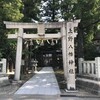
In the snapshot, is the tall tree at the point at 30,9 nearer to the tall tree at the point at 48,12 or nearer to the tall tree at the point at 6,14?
the tall tree at the point at 48,12

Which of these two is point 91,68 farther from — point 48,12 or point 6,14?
point 48,12

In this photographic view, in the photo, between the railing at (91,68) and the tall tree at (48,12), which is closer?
the railing at (91,68)

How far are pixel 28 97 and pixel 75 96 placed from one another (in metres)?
2.22

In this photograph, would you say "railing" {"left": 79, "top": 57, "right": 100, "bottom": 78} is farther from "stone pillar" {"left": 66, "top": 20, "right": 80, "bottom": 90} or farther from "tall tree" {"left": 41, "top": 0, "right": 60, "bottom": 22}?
"tall tree" {"left": 41, "top": 0, "right": 60, "bottom": 22}

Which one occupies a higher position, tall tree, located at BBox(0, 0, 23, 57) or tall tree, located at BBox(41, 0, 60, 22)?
tall tree, located at BBox(41, 0, 60, 22)

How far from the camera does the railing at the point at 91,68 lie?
42.2 feet

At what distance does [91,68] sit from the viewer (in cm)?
1442

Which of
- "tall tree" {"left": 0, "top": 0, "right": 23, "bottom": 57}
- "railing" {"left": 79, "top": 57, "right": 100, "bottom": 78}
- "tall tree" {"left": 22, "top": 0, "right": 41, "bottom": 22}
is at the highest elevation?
"tall tree" {"left": 22, "top": 0, "right": 41, "bottom": 22}

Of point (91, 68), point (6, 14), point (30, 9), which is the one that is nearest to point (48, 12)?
point (30, 9)

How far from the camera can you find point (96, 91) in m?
12.0

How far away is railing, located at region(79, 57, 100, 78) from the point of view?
12.9 m

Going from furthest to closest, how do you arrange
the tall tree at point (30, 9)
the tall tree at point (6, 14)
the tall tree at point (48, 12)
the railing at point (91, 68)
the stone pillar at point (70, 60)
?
the tall tree at point (48, 12)
the tall tree at point (30, 9)
the tall tree at point (6, 14)
the stone pillar at point (70, 60)
the railing at point (91, 68)

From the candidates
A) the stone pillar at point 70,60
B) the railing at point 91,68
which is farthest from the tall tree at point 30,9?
the stone pillar at point 70,60

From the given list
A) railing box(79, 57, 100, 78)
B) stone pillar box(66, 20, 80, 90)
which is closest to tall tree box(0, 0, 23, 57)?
stone pillar box(66, 20, 80, 90)
